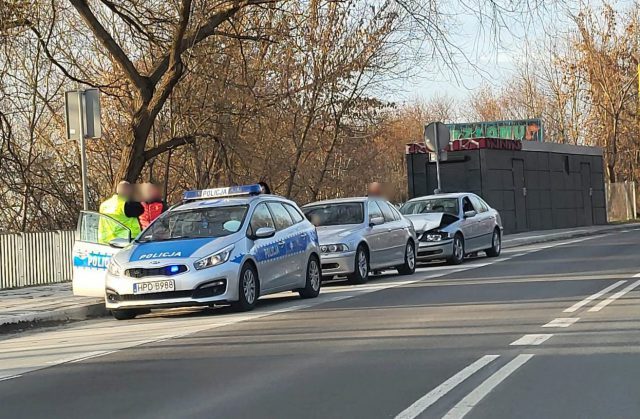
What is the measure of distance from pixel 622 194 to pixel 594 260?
125 feet

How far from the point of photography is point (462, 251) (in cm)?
2270

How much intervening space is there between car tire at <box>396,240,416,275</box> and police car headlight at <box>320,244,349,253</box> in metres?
2.48

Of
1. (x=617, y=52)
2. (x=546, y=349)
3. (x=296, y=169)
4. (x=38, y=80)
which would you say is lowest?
(x=546, y=349)

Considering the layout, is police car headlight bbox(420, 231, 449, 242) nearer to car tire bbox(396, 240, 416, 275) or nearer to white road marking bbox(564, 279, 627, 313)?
car tire bbox(396, 240, 416, 275)

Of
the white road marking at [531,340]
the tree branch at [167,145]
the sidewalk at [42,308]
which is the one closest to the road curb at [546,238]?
the tree branch at [167,145]

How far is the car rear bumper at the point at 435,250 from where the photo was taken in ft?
72.5

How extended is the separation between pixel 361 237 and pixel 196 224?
14.7 feet

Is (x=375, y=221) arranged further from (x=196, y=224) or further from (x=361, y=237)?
(x=196, y=224)

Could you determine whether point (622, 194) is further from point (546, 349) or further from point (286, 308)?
point (546, 349)

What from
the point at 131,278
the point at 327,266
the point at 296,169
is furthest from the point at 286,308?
the point at 296,169

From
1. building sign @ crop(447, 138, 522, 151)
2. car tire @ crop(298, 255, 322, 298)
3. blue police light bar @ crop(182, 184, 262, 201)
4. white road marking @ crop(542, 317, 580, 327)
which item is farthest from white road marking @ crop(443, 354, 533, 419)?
building sign @ crop(447, 138, 522, 151)

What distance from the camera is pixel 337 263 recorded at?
17.8 m

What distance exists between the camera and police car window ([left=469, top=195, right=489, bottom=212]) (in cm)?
2420

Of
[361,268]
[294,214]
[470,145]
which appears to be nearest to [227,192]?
[294,214]
